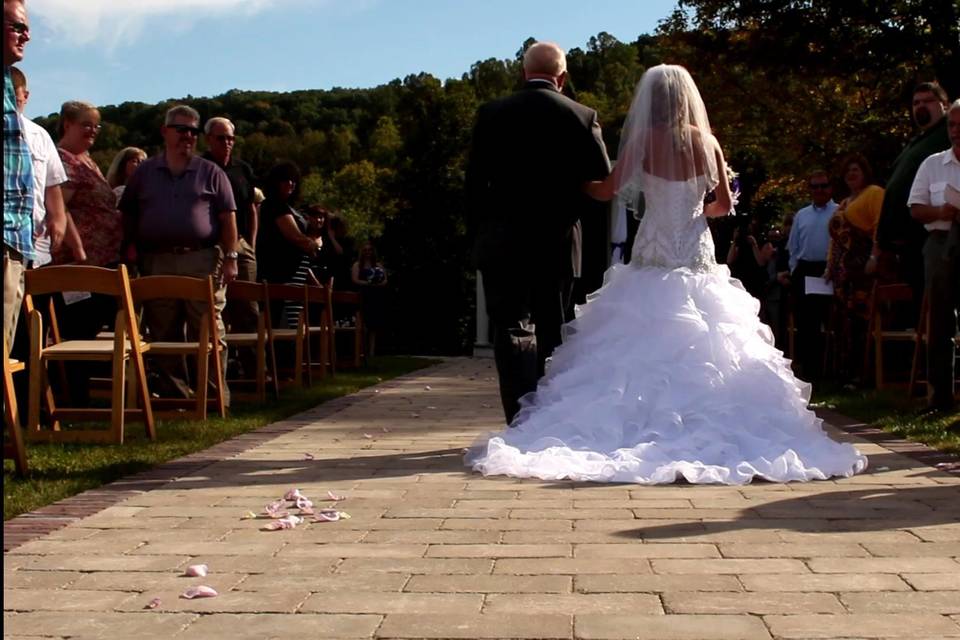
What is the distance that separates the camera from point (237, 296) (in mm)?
10898

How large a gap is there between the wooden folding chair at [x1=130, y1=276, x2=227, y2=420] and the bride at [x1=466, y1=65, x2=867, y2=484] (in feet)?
7.61

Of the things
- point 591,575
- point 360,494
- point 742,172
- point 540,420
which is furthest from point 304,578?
point 742,172

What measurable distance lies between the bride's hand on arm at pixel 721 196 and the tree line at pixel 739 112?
1.47 metres

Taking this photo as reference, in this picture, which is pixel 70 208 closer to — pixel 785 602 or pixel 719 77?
pixel 785 602

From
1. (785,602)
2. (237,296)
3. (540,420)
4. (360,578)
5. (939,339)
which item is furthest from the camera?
(237,296)

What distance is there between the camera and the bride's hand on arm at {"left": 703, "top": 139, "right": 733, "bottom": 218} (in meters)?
7.75

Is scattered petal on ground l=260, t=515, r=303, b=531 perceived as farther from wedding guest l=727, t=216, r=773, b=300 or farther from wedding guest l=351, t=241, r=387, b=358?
→ wedding guest l=351, t=241, r=387, b=358

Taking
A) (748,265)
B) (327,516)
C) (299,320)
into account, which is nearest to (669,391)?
(327,516)

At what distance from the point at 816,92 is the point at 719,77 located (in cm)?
216

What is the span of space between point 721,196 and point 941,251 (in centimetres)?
204

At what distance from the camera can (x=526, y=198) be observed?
775 cm

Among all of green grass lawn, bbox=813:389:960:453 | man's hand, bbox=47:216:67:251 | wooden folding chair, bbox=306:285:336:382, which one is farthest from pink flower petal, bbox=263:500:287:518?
wooden folding chair, bbox=306:285:336:382

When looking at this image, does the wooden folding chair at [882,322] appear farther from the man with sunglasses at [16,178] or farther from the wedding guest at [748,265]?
the man with sunglasses at [16,178]

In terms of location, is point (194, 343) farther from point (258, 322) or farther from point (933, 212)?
point (933, 212)
